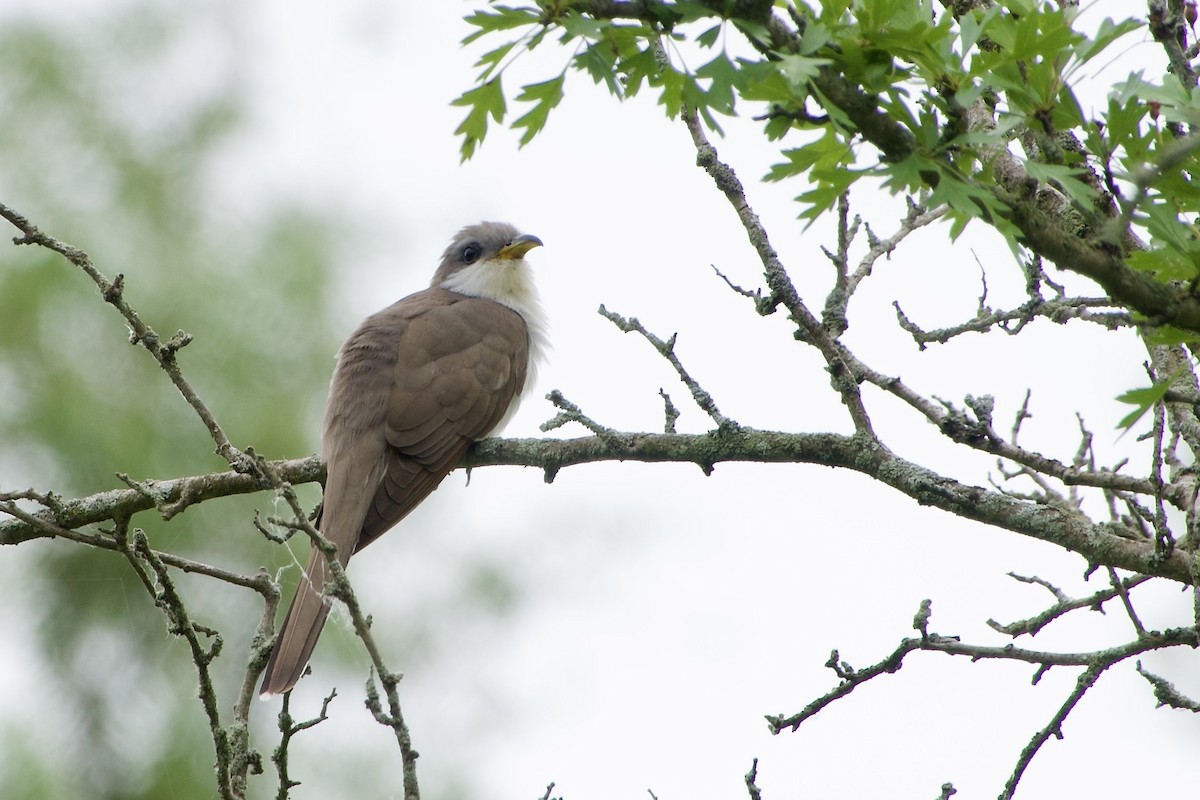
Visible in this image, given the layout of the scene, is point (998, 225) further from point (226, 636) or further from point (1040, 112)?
point (226, 636)

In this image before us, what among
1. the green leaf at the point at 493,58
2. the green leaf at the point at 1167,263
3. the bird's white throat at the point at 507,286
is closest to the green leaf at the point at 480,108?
the green leaf at the point at 493,58

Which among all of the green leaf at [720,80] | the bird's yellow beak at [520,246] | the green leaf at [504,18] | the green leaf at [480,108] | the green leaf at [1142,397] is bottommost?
the green leaf at [1142,397]

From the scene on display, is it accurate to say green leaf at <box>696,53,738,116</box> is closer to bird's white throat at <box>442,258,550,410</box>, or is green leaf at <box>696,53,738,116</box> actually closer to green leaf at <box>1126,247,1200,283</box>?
green leaf at <box>1126,247,1200,283</box>

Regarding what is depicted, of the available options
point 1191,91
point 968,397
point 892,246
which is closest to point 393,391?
point 892,246

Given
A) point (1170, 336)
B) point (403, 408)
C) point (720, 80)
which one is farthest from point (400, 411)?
point (1170, 336)

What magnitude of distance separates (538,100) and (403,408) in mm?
2950

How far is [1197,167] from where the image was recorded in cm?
195

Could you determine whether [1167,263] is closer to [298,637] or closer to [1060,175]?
[1060,175]

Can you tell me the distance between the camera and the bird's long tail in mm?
3848

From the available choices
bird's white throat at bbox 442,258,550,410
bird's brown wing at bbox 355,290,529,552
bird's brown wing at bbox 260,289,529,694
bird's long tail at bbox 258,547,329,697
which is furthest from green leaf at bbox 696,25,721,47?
bird's white throat at bbox 442,258,550,410

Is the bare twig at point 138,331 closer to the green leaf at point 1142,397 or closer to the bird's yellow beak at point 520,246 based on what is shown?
the green leaf at point 1142,397

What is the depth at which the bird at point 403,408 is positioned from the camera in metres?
4.51

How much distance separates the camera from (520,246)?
665 cm

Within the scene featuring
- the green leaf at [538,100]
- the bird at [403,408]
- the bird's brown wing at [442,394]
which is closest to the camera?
the green leaf at [538,100]
